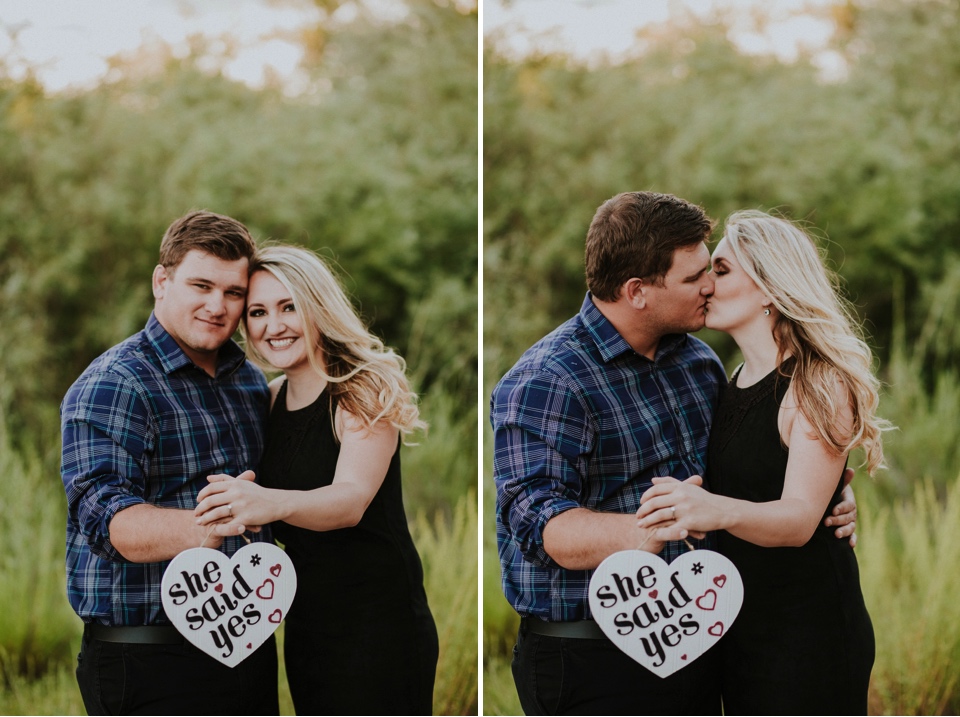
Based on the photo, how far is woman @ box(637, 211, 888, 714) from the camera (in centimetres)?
264

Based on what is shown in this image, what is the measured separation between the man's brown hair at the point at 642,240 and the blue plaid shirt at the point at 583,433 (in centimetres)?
10

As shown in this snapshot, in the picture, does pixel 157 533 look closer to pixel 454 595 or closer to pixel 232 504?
pixel 232 504

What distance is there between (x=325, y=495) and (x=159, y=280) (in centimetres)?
83

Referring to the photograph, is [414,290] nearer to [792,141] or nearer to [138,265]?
[138,265]

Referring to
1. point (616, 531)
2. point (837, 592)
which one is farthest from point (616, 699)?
point (837, 592)

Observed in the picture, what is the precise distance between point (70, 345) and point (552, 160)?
177 centimetres

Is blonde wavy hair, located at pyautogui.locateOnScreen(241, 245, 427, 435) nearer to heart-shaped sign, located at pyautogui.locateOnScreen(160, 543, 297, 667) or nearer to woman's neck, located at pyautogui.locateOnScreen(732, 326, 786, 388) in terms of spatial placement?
heart-shaped sign, located at pyautogui.locateOnScreen(160, 543, 297, 667)

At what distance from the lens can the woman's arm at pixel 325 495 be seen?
8.93 feet

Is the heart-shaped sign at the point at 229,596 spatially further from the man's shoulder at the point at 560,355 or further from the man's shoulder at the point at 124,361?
the man's shoulder at the point at 560,355

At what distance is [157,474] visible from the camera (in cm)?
265

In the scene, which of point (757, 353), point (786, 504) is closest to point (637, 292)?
point (757, 353)

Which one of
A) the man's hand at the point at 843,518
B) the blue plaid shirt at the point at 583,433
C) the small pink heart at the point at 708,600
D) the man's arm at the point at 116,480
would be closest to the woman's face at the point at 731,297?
the blue plaid shirt at the point at 583,433

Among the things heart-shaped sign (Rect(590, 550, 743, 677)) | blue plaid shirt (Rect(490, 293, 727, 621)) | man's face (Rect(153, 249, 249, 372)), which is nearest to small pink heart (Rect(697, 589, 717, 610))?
heart-shaped sign (Rect(590, 550, 743, 677))

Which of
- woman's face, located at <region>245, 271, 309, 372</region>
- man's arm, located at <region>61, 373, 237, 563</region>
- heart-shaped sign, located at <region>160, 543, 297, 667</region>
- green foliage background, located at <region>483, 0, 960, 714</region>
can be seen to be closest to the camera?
man's arm, located at <region>61, 373, 237, 563</region>
